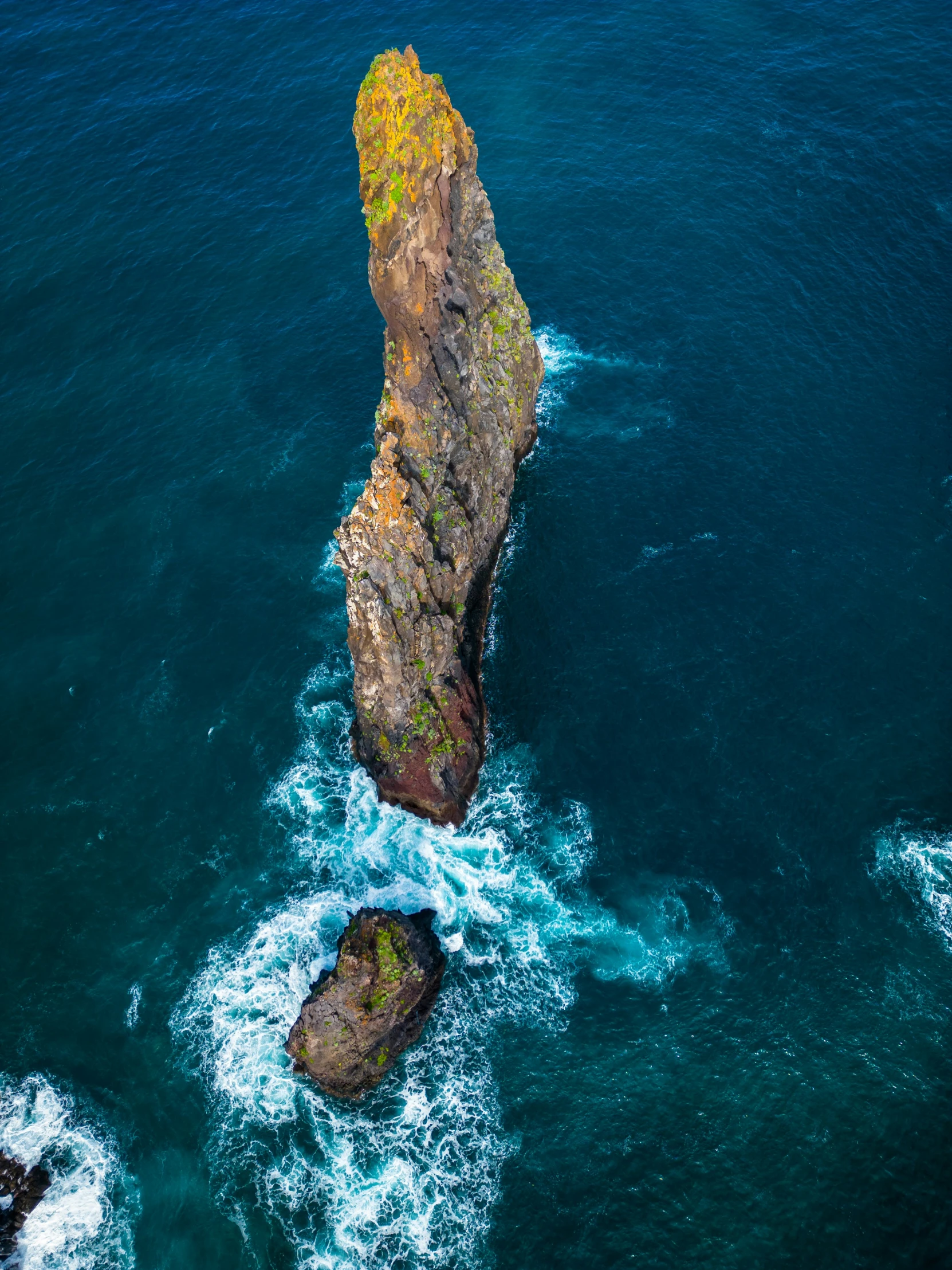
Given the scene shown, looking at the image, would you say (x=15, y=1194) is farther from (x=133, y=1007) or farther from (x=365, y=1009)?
(x=365, y=1009)

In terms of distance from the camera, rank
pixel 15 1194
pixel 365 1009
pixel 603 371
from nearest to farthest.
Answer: pixel 15 1194 < pixel 365 1009 < pixel 603 371

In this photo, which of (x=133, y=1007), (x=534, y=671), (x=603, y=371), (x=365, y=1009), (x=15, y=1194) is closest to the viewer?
(x=15, y=1194)

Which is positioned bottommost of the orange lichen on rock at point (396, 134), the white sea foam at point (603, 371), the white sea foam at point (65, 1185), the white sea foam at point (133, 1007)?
the white sea foam at point (65, 1185)

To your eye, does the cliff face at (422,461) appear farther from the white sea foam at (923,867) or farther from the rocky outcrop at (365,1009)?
the white sea foam at (923,867)

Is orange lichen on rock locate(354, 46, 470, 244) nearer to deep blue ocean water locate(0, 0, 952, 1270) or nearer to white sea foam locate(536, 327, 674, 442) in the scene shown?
deep blue ocean water locate(0, 0, 952, 1270)

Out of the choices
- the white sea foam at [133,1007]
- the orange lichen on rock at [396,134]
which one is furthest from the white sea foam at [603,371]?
the white sea foam at [133,1007]

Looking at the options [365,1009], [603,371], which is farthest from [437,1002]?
[603,371]
